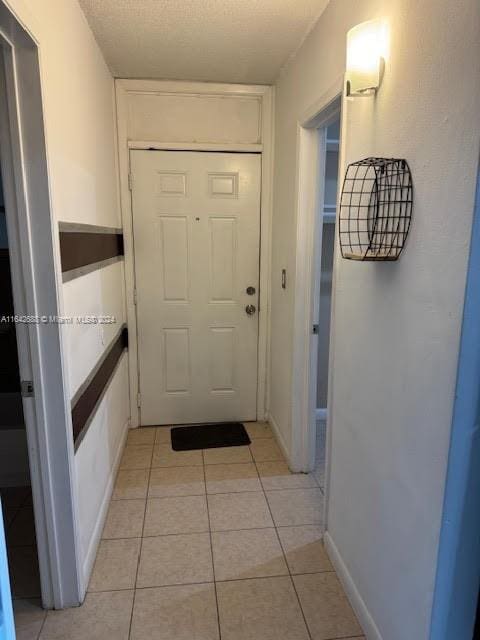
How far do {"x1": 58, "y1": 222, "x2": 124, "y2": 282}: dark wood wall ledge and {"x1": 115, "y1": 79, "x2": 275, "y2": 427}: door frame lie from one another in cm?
32

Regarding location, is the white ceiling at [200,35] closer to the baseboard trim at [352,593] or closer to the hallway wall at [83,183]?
the hallway wall at [83,183]

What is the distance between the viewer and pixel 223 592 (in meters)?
1.77

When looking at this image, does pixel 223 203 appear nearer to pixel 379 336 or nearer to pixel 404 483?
pixel 379 336

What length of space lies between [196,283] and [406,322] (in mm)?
2044

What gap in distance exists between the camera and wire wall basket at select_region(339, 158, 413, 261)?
1.27 m

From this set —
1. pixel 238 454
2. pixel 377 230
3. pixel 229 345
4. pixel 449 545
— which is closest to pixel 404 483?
pixel 449 545

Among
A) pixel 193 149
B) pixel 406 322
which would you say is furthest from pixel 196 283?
pixel 406 322

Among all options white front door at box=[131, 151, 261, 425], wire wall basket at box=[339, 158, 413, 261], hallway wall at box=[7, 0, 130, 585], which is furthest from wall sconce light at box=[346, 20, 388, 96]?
white front door at box=[131, 151, 261, 425]

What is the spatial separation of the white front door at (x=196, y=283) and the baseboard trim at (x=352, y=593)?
1490mm

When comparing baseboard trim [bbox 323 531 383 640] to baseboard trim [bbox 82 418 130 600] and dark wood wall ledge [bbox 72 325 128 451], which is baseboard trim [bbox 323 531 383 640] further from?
dark wood wall ledge [bbox 72 325 128 451]

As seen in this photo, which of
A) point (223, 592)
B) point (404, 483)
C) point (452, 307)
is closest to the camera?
point (452, 307)

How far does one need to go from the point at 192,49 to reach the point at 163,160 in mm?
750

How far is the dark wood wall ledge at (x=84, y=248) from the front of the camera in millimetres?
1627

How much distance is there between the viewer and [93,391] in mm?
2027
